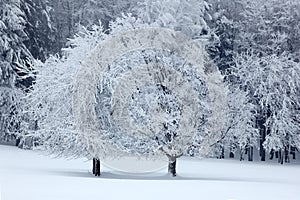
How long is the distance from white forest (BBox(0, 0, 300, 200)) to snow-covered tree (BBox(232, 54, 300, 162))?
10cm

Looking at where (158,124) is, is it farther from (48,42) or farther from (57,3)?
(57,3)

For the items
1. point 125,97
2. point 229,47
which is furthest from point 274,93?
point 125,97

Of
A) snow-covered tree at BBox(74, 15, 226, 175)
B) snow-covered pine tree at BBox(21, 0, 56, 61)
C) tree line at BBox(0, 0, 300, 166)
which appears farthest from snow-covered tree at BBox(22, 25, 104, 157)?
snow-covered pine tree at BBox(21, 0, 56, 61)

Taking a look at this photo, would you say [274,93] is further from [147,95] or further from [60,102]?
[60,102]

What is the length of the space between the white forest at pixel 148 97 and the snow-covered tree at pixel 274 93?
0.10 m

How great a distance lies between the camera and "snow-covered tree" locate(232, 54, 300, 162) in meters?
33.6

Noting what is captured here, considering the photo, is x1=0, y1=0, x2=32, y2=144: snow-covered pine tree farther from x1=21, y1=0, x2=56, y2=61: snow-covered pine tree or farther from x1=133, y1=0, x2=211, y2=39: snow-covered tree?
x1=133, y1=0, x2=211, y2=39: snow-covered tree

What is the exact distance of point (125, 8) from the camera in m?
40.7

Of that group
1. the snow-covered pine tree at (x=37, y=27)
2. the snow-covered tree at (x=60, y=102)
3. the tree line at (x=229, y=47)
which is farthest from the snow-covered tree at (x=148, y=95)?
the snow-covered pine tree at (x=37, y=27)

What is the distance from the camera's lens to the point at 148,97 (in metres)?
22.0

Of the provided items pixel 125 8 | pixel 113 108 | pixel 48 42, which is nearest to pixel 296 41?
pixel 125 8

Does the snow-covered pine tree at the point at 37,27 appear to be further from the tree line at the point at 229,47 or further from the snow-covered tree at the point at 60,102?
the snow-covered tree at the point at 60,102

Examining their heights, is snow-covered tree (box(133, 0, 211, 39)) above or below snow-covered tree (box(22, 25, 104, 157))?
above

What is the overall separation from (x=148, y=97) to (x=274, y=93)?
15261mm
